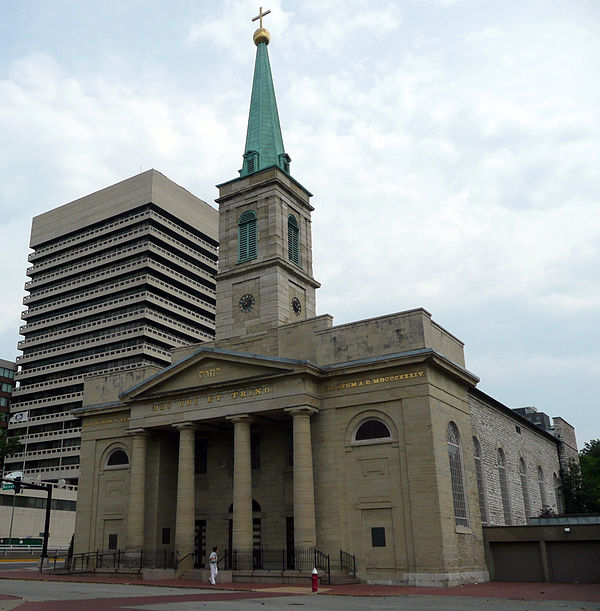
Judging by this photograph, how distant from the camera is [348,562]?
32.0 meters

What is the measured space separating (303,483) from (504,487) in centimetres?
1627

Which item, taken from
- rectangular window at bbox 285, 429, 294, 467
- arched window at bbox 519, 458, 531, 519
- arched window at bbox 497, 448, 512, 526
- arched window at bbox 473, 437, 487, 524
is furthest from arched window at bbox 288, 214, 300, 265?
arched window at bbox 519, 458, 531, 519

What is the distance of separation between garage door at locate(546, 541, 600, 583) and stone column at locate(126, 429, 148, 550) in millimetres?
22100

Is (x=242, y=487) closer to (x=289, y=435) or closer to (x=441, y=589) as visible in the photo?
(x=289, y=435)

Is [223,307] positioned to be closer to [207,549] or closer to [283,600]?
[207,549]

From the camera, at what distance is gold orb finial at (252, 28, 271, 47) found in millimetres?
49312

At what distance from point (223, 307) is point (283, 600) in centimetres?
2308

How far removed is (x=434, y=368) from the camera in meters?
33.4

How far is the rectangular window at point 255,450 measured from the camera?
38.5 m

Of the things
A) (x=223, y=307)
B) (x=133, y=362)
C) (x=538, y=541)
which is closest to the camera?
(x=538, y=541)

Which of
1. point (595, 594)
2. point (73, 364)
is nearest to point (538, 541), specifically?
point (595, 594)

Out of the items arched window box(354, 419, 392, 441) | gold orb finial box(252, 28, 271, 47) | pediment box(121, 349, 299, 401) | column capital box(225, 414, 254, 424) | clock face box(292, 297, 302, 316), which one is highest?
gold orb finial box(252, 28, 271, 47)

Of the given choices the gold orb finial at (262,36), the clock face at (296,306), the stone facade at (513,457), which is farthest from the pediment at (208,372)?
the gold orb finial at (262,36)

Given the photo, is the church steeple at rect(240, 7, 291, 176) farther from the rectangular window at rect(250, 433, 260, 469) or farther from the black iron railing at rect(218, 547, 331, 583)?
the black iron railing at rect(218, 547, 331, 583)
